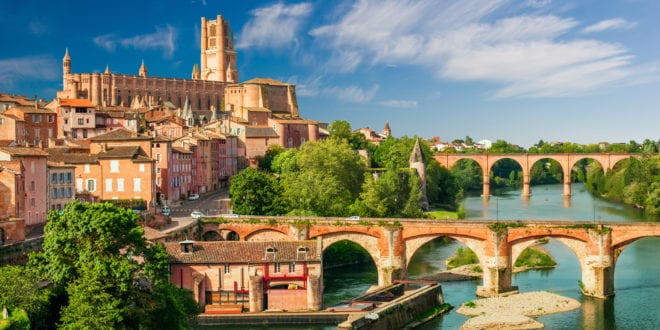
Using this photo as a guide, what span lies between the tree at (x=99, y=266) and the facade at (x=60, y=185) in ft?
54.4

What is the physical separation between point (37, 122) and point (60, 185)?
2139 cm

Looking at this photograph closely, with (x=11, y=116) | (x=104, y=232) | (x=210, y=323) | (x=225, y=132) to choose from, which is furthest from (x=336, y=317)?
(x=225, y=132)

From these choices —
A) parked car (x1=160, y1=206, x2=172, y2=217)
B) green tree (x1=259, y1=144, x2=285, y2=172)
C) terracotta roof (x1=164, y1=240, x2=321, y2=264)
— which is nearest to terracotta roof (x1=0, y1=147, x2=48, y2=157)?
terracotta roof (x1=164, y1=240, x2=321, y2=264)

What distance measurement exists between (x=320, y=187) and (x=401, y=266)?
12.7 m

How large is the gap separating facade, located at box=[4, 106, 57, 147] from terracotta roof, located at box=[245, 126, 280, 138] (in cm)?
1974

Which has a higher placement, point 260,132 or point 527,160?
point 260,132

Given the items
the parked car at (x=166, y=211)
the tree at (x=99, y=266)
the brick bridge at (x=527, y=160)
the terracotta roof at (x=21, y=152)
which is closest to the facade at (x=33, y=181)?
the terracotta roof at (x=21, y=152)

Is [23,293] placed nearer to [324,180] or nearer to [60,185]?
[60,185]

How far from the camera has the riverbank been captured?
1471 inches

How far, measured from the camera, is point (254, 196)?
2140 inches

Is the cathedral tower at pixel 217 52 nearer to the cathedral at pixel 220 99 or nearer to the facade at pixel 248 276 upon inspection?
the cathedral at pixel 220 99

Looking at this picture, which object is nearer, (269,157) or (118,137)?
(118,137)

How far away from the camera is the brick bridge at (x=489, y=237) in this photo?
42916mm

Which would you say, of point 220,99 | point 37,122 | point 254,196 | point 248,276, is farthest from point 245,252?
point 220,99
